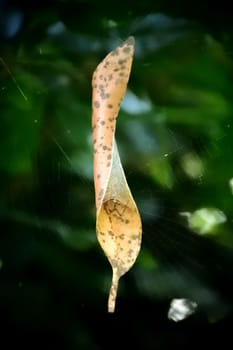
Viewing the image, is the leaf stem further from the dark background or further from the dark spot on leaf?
the dark spot on leaf

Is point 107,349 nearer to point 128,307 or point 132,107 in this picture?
point 128,307

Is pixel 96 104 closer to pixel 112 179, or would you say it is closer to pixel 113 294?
pixel 112 179

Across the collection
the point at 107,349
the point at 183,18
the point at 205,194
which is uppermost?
the point at 183,18

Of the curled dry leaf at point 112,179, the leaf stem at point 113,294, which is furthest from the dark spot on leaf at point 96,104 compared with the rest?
the leaf stem at point 113,294

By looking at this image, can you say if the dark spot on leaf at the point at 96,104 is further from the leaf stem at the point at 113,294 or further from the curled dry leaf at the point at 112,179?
the leaf stem at the point at 113,294

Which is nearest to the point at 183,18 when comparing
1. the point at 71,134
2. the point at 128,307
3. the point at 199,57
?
the point at 199,57

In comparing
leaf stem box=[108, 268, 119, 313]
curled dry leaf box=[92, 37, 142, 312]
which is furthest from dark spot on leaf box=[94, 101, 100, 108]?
leaf stem box=[108, 268, 119, 313]

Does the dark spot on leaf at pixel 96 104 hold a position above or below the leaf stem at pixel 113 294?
above
